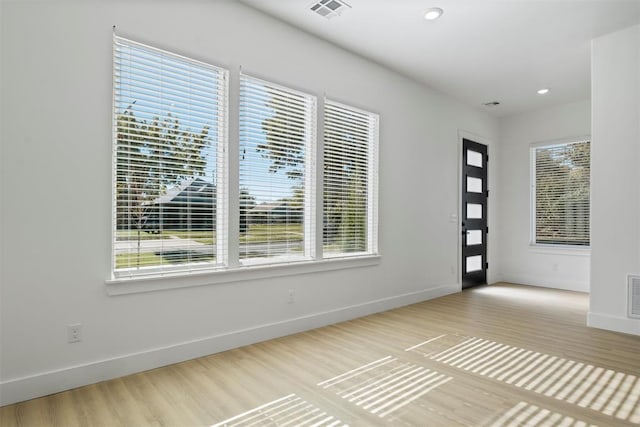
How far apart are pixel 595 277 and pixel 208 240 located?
4034mm

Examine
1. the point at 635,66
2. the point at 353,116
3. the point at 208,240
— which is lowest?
the point at 208,240

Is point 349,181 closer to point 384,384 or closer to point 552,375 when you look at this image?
point 384,384

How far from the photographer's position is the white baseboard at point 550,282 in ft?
19.6

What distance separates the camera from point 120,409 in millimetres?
2205

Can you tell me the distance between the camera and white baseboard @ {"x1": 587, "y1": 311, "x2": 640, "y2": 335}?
12.3ft

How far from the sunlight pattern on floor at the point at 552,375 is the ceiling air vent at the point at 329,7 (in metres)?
3.14

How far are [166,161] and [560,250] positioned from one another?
6299 mm

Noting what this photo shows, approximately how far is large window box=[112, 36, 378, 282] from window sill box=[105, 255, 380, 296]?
5 cm

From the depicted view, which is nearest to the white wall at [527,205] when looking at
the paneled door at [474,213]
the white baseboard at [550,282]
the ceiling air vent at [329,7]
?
the white baseboard at [550,282]

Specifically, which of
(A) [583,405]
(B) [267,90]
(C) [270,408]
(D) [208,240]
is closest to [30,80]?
(D) [208,240]

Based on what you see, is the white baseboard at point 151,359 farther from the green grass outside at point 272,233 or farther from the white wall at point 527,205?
the white wall at point 527,205

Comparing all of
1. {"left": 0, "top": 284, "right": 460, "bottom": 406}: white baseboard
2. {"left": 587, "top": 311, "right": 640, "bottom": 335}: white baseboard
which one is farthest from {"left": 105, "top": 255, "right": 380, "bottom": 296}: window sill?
{"left": 587, "top": 311, "right": 640, "bottom": 335}: white baseboard

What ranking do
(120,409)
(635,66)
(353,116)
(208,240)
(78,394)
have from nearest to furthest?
(120,409), (78,394), (208,240), (635,66), (353,116)

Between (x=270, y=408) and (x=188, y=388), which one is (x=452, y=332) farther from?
(x=188, y=388)
